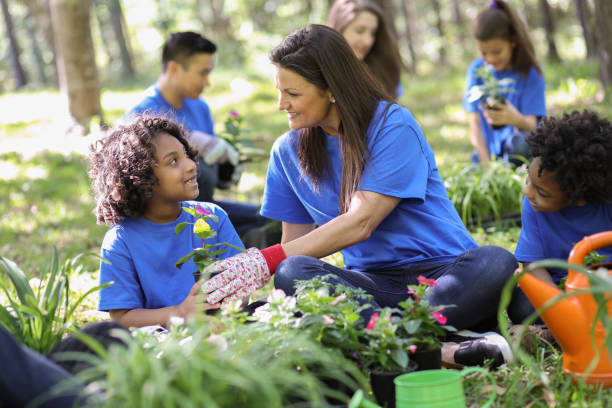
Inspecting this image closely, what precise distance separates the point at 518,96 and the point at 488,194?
87cm

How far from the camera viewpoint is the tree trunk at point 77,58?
8266 mm

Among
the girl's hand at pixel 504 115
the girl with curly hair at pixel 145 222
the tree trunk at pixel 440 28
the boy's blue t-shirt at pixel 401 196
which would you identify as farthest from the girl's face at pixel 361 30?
the tree trunk at pixel 440 28

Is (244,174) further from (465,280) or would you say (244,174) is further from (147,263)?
(465,280)

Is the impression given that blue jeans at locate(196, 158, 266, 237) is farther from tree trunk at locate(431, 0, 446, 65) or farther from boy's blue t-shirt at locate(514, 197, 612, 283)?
tree trunk at locate(431, 0, 446, 65)

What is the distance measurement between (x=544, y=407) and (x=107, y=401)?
3.98ft

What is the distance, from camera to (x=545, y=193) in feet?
8.56

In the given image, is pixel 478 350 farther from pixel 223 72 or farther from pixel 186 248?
pixel 223 72

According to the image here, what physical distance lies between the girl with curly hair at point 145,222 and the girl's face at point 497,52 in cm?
270

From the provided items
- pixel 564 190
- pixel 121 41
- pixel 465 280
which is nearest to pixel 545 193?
pixel 564 190

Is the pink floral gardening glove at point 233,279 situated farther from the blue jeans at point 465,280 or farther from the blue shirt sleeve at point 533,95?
the blue shirt sleeve at point 533,95

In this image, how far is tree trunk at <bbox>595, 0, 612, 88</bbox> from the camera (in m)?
7.29

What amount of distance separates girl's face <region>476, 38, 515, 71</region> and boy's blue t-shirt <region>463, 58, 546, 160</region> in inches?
3.6

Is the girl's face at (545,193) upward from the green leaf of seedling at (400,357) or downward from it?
upward

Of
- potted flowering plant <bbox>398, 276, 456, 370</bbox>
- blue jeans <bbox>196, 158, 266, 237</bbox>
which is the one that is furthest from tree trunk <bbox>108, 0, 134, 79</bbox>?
potted flowering plant <bbox>398, 276, 456, 370</bbox>
